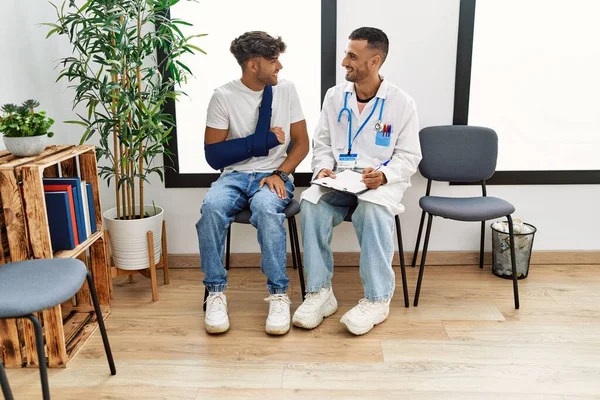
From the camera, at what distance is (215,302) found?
245 centimetres

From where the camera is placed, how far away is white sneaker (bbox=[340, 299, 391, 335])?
7.73ft

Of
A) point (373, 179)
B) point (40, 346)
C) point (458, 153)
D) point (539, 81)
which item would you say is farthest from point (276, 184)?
point (539, 81)

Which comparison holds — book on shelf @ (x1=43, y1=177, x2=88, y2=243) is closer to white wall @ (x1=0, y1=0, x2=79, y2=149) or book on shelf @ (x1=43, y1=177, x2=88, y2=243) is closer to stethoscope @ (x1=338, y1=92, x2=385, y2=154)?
white wall @ (x1=0, y1=0, x2=79, y2=149)

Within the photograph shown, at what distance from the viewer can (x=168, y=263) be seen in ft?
10.5

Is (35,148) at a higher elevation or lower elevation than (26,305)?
higher

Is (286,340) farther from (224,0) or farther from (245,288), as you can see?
(224,0)

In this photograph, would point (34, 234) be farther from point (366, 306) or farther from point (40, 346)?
point (366, 306)

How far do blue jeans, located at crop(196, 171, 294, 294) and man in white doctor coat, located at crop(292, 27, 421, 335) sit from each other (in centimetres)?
13

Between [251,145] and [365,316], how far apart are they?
3.11 feet

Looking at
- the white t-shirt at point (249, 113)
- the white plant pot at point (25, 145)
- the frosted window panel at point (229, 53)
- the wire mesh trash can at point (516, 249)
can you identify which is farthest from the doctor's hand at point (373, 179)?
the white plant pot at point (25, 145)

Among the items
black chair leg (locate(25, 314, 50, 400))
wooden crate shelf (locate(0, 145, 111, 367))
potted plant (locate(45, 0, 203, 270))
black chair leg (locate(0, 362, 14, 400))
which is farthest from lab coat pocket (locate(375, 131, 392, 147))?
black chair leg (locate(0, 362, 14, 400))

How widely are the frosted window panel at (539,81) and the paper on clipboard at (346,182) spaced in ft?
3.25

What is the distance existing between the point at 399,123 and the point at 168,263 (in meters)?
1.58

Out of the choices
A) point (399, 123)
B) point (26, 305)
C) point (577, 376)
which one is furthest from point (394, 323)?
point (26, 305)
